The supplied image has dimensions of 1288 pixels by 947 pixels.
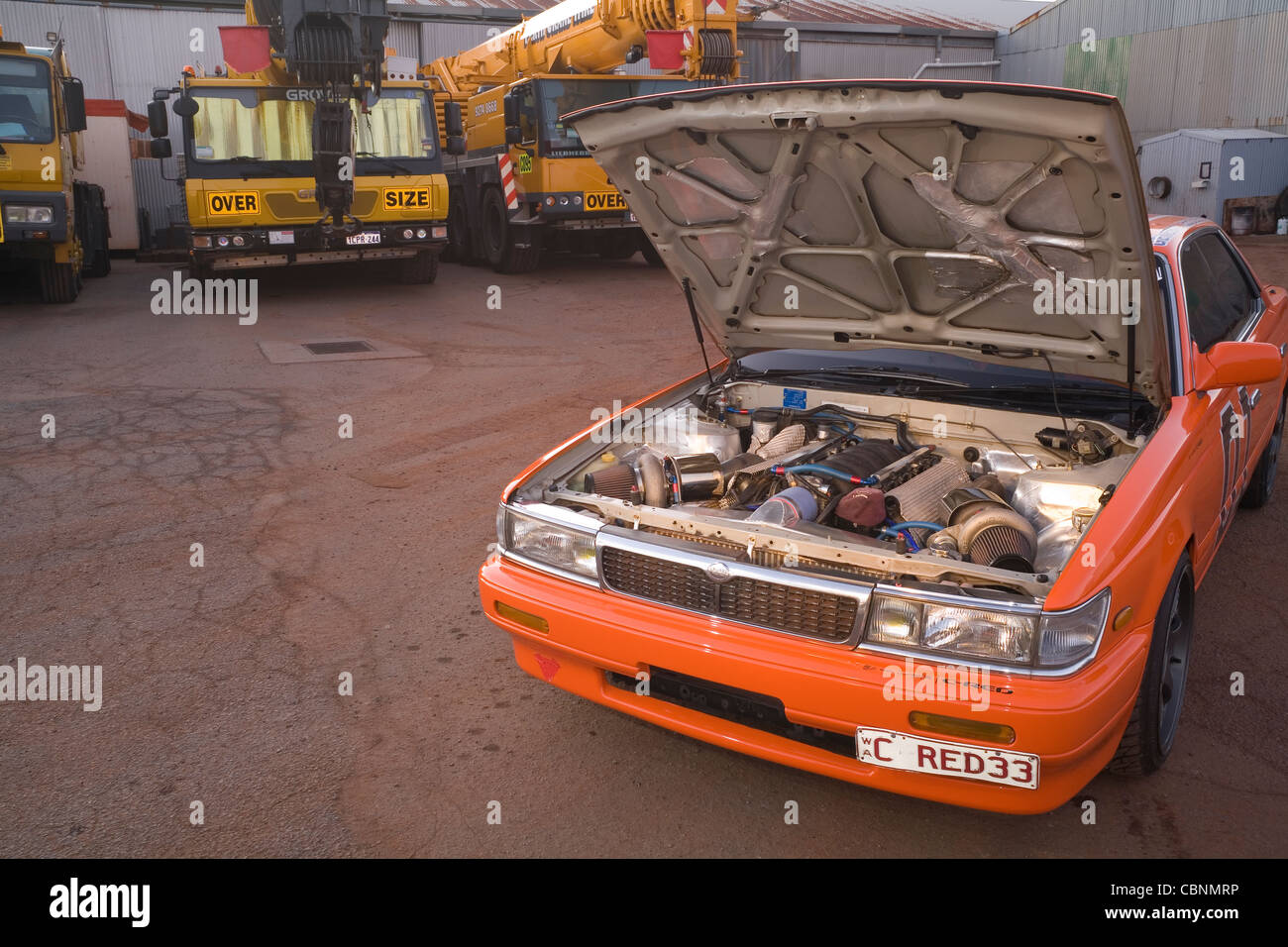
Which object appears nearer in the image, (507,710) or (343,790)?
(343,790)

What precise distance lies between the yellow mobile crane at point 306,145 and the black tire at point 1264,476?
9480 mm

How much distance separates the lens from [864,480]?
3348 mm

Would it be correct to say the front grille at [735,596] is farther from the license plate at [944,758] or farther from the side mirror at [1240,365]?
the side mirror at [1240,365]

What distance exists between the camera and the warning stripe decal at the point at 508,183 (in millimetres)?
14048

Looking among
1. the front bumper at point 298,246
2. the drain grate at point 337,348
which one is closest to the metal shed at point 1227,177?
the front bumper at point 298,246

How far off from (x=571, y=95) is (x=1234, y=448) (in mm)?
11356

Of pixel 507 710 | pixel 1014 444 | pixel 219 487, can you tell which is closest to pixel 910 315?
pixel 1014 444

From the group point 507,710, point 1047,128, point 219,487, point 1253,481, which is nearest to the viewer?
point 1047,128

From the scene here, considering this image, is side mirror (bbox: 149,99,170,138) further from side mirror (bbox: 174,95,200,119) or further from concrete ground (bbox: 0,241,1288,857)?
concrete ground (bbox: 0,241,1288,857)

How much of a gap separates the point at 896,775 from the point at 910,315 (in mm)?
1709

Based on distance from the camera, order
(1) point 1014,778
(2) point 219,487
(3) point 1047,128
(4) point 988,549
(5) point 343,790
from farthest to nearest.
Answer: (2) point 219,487
(5) point 343,790
(4) point 988,549
(3) point 1047,128
(1) point 1014,778

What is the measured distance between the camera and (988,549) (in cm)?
282

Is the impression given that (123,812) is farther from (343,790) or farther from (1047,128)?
(1047,128)

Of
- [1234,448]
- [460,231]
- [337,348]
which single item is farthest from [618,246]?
[1234,448]
